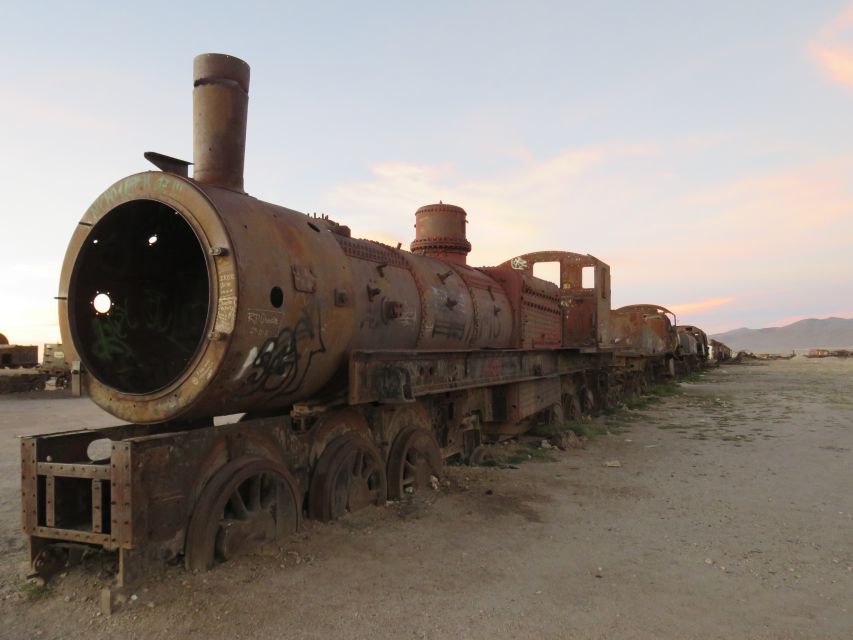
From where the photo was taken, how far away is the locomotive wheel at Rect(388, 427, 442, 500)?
6.22 metres

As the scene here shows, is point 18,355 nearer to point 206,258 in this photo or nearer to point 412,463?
point 412,463

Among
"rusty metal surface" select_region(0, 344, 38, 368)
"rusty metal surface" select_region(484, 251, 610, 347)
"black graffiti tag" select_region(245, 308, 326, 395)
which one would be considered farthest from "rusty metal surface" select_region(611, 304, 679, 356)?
"rusty metal surface" select_region(0, 344, 38, 368)

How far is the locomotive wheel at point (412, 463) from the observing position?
622 cm

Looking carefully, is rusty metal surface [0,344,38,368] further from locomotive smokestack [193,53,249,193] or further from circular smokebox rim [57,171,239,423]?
locomotive smokestack [193,53,249,193]

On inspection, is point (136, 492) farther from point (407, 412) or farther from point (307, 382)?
point (407, 412)

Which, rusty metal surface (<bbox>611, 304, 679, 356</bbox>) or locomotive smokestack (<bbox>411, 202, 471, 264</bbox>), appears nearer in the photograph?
locomotive smokestack (<bbox>411, 202, 471, 264</bbox>)

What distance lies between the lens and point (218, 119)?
491cm

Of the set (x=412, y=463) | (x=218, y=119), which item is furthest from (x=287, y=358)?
(x=412, y=463)

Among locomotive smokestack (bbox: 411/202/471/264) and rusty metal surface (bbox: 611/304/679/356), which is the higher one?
locomotive smokestack (bbox: 411/202/471/264)

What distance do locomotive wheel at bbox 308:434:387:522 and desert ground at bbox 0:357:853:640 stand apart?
13 centimetres

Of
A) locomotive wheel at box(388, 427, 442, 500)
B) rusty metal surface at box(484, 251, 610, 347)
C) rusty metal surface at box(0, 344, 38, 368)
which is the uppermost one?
rusty metal surface at box(484, 251, 610, 347)

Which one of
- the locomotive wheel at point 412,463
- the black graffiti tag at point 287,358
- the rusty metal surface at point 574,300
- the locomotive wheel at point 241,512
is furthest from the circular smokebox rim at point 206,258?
the rusty metal surface at point 574,300

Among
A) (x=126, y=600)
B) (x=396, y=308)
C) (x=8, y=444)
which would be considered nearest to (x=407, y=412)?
(x=396, y=308)

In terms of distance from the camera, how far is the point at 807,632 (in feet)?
11.6
